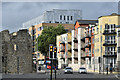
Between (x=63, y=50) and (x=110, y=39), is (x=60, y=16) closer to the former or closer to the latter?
(x=63, y=50)

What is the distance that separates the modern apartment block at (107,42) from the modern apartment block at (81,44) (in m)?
9.04

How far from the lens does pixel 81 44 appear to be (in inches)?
3893

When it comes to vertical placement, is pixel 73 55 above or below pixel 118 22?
below

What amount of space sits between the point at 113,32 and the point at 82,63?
23561 millimetres

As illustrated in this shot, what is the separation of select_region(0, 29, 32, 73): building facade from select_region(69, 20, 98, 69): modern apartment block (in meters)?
27.0

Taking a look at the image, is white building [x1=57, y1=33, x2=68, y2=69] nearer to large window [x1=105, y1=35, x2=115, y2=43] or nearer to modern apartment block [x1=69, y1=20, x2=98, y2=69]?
modern apartment block [x1=69, y1=20, x2=98, y2=69]

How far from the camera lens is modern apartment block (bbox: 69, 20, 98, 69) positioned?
91.6 meters

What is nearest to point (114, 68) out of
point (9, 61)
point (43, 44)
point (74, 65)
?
point (9, 61)

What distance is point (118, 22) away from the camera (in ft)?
250

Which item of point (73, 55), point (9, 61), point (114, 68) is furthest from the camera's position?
point (73, 55)

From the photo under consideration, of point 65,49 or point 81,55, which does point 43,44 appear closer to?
point 65,49

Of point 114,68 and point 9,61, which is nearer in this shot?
point 9,61

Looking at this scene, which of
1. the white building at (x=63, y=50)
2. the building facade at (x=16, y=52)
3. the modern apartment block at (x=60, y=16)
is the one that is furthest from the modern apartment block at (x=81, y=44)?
the modern apartment block at (x=60, y=16)

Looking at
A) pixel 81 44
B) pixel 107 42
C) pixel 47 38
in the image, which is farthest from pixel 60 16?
pixel 107 42
